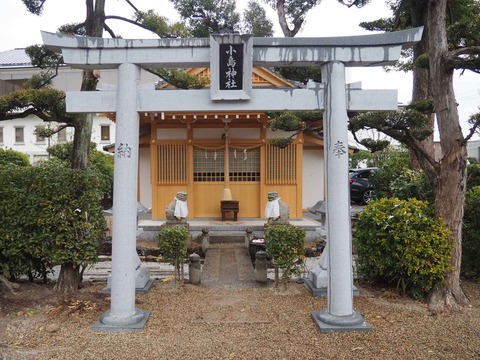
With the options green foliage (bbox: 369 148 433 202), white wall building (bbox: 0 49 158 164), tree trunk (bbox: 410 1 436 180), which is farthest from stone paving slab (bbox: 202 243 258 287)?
white wall building (bbox: 0 49 158 164)

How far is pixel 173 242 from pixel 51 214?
2.07m

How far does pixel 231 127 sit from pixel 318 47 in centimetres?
867

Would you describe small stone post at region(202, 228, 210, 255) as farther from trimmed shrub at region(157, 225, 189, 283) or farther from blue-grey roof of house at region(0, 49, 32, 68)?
blue-grey roof of house at region(0, 49, 32, 68)

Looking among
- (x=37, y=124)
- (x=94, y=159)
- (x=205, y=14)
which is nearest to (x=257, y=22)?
(x=205, y=14)

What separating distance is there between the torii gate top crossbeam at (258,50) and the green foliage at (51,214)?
186 centimetres

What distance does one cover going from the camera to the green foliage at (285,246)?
21.6ft

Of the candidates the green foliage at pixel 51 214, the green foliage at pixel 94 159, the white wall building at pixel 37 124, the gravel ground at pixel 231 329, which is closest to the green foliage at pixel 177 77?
the green foliage at pixel 51 214

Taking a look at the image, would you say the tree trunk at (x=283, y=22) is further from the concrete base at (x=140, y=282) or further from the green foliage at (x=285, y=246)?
the concrete base at (x=140, y=282)

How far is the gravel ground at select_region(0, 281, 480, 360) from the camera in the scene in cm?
437

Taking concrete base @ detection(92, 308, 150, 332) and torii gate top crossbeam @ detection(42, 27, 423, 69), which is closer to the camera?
concrete base @ detection(92, 308, 150, 332)

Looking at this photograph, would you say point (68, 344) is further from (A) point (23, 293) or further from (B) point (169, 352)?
(A) point (23, 293)

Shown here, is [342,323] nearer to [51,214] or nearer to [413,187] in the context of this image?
[51,214]

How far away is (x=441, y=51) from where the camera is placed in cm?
602

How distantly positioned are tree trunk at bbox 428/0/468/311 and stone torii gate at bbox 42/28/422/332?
4.10 ft
